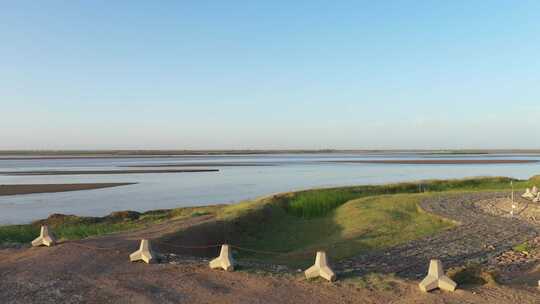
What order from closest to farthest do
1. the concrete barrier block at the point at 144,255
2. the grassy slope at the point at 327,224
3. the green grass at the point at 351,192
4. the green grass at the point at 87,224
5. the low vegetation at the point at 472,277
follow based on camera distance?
the low vegetation at the point at 472,277 < the concrete barrier block at the point at 144,255 < the grassy slope at the point at 327,224 < the green grass at the point at 87,224 < the green grass at the point at 351,192

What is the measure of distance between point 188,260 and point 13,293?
3.95 metres

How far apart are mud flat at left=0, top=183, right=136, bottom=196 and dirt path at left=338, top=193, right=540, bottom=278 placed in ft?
101

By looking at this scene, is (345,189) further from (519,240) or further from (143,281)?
(143,281)

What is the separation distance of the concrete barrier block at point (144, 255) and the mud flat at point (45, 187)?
94.5 ft

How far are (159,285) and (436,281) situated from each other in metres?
5.55

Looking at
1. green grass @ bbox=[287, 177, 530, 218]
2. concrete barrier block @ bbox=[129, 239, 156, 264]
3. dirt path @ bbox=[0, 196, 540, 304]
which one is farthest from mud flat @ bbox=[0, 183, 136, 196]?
concrete barrier block @ bbox=[129, 239, 156, 264]

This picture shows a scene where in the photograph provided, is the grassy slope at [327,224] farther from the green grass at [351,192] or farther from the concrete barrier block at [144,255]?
the concrete barrier block at [144,255]

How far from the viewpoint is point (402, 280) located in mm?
9320

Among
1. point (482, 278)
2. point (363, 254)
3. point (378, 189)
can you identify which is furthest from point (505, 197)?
point (482, 278)

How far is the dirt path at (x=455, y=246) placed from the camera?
11961 mm

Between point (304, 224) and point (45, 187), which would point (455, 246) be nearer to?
point (304, 224)

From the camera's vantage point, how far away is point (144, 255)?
36.8 ft

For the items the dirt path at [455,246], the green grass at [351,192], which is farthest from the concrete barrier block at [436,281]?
the green grass at [351,192]

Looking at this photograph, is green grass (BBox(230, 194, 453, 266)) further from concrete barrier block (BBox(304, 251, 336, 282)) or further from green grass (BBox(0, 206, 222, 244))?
green grass (BBox(0, 206, 222, 244))
